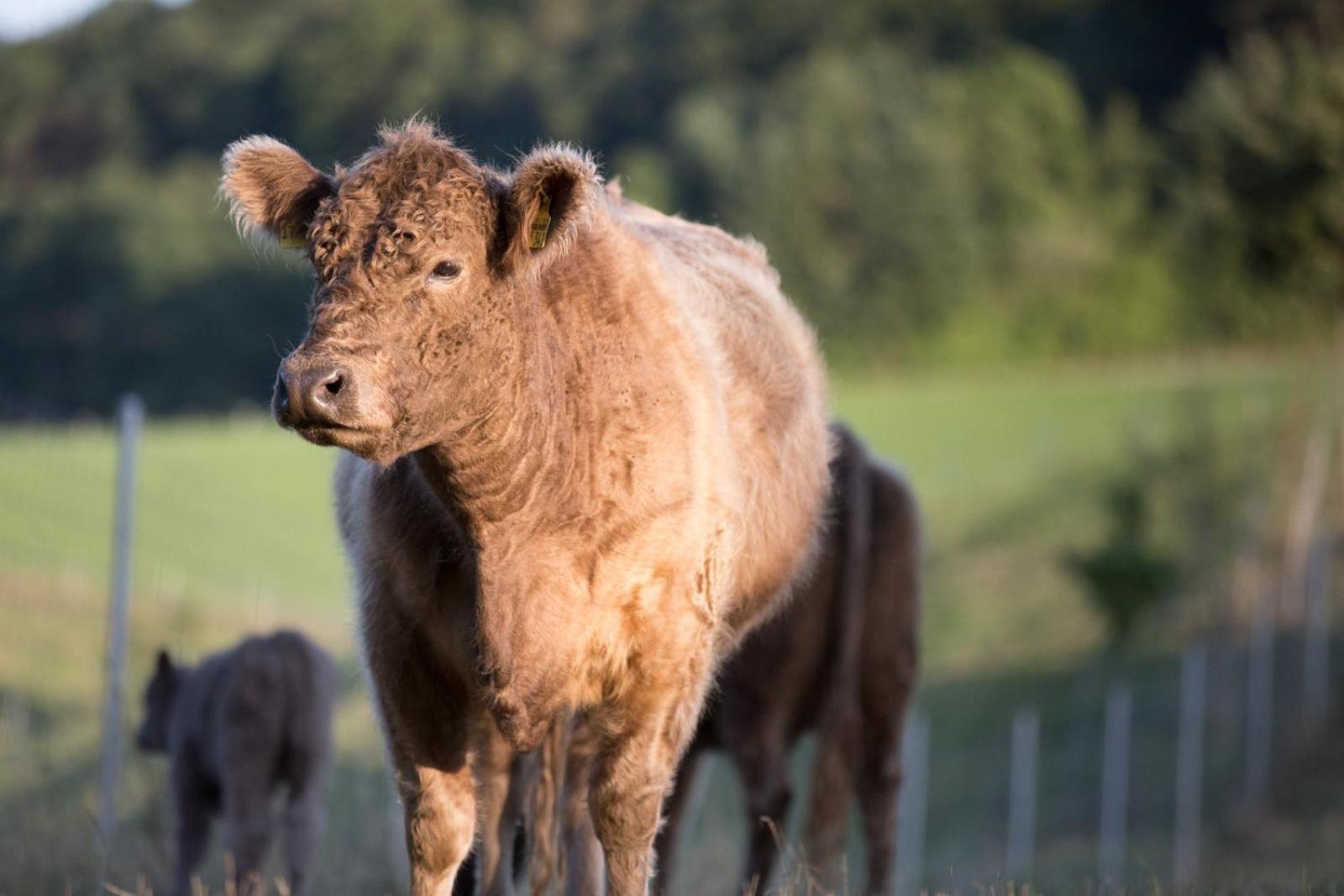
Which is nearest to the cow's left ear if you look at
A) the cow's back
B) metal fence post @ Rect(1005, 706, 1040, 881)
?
the cow's back

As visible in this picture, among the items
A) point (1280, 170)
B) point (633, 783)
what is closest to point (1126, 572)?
point (1280, 170)

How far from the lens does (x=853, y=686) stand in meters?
8.89

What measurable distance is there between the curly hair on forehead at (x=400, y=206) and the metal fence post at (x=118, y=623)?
396cm

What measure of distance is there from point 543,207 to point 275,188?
0.80 m

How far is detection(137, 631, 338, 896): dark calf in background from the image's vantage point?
25.8 feet

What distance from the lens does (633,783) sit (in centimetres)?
506

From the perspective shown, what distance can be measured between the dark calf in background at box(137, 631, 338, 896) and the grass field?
20cm

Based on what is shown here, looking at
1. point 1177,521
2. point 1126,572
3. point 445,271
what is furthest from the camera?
point 1177,521

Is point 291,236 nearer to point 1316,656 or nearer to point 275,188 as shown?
point 275,188

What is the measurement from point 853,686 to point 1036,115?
6380 cm

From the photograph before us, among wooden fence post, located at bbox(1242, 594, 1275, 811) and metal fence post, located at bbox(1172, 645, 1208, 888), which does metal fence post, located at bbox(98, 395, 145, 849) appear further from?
wooden fence post, located at bbox(1242, 594, 1275, 811)

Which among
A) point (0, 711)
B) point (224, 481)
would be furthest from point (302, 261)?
point (224, 481)

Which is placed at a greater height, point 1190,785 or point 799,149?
point 799,149

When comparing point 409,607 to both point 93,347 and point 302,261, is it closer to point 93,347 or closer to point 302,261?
point 302,261
